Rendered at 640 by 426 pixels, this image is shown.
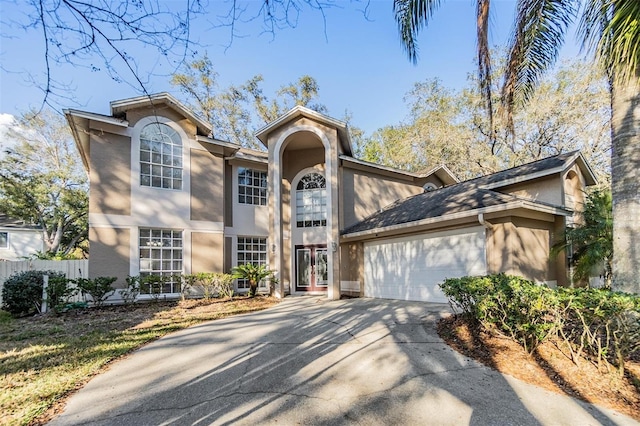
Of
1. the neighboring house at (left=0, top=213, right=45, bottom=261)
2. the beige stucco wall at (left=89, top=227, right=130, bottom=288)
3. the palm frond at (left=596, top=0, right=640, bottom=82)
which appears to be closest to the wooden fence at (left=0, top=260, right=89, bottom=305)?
the beige stucco wall at (left=89, top=227, right=130, bottom=288)

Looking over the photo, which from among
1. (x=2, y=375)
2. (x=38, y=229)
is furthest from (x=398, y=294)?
(x=38, y=229)

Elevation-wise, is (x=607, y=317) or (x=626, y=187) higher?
→ (x=626, y=187)

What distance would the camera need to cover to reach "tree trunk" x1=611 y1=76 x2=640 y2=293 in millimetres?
5070

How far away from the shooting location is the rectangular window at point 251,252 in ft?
48.4

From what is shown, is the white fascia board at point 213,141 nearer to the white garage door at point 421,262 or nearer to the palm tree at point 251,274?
the palm tree at point 251,274

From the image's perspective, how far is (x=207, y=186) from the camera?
13703 millimetres

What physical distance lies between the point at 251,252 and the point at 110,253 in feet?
18.3

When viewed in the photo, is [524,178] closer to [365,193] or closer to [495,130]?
[365,193]

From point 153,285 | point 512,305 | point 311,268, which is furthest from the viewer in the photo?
point 311,268

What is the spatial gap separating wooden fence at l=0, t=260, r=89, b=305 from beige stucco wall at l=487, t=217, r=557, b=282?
13.7 m

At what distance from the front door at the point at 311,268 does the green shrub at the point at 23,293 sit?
8920 millimetres

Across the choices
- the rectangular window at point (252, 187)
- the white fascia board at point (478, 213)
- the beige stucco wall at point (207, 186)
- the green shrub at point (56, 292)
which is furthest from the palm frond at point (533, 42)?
the green shrub at point (56, 292)

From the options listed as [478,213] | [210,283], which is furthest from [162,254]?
[478,213]

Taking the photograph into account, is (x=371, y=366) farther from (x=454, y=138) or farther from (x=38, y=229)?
(x=38, y=229)
